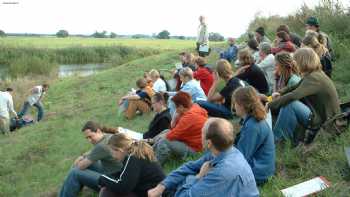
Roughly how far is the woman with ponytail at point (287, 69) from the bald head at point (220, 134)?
2.95 metres

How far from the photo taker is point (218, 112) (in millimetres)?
8148

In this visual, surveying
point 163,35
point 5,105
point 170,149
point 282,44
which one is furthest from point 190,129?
point 163,35

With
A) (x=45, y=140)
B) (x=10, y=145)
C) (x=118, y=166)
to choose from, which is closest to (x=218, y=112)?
(x=118, y=166)

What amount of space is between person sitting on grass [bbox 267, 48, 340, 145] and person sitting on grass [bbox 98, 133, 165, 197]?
190cm

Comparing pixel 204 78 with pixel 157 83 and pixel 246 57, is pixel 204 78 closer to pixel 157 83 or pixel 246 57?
pixel 157 83

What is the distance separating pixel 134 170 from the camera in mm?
5254

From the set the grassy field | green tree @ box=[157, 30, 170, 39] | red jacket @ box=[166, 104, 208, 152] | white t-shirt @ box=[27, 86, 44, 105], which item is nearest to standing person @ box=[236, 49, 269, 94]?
the grassy field

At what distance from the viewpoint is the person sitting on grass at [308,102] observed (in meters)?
6.26

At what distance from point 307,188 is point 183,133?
7.16ft

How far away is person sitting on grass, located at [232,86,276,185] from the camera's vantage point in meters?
5.11

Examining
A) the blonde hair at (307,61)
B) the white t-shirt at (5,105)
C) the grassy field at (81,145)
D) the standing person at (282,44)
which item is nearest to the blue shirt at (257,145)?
the grassy field at (81,145)

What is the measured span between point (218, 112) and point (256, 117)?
3.05m

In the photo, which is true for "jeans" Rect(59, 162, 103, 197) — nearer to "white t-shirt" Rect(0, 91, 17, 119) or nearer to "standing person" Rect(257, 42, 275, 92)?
"standing person" Rect(257, 42, 275, 92)

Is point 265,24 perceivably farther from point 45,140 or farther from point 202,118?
point 202,118
